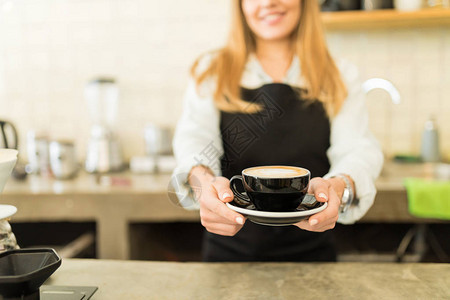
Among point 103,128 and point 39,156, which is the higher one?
point 103,128

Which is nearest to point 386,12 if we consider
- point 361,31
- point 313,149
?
point 361,31

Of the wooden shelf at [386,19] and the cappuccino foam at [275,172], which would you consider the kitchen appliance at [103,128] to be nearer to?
the wooden shelf at [386,19]

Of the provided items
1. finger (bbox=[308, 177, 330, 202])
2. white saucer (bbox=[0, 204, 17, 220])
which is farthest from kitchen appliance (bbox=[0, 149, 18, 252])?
finger (bbox=[308, 177, 330, 202])

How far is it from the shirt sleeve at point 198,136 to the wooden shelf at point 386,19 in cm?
112

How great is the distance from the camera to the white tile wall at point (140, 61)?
7.54ft

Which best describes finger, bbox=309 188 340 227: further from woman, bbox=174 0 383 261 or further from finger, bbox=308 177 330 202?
woman, bbox=174 0 383 261

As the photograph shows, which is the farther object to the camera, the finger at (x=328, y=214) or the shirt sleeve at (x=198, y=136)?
the shirt sleeve at (x=198, y=136)

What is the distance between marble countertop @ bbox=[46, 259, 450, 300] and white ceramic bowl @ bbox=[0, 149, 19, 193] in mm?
248

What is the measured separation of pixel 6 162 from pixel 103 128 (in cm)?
152

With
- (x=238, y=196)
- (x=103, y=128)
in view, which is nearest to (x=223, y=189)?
(x=238, y=196)

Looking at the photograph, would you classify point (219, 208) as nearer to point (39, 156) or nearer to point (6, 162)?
point (6, 162)

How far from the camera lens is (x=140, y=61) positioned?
2387 mm

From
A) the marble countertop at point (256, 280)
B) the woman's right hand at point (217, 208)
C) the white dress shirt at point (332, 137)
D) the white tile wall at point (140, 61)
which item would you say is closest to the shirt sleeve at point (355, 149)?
the white dress shirt at point (332, 137)

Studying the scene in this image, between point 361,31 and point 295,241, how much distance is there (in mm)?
1465
